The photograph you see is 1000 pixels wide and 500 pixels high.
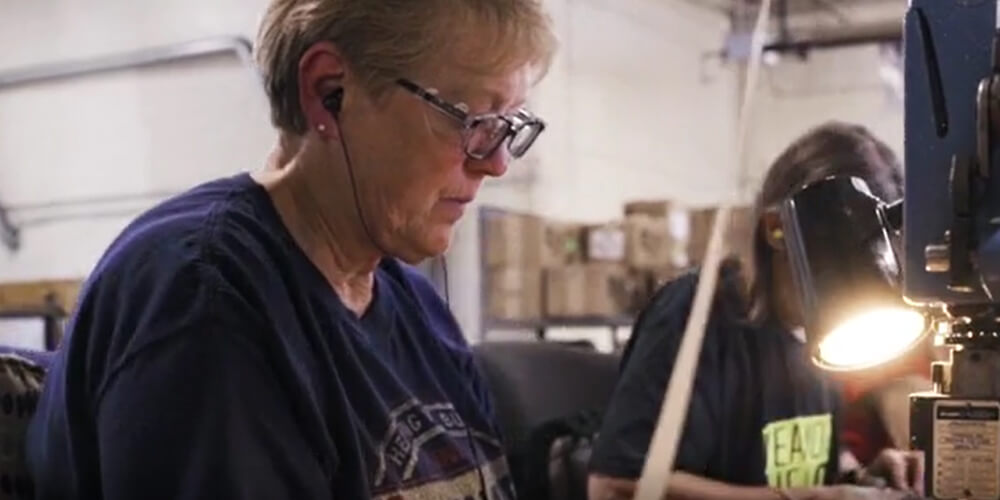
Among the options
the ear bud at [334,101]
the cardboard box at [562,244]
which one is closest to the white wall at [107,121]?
the cardboard box at [562,244]

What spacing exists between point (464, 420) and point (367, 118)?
36 cm

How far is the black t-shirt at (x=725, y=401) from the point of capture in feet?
6.01

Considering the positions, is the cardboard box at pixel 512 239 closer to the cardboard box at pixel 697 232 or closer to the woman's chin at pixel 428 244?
the cardboard box at pixel 697 232

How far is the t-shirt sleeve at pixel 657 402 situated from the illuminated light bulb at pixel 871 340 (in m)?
0.85

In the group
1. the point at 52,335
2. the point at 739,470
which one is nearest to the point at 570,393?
the point at 739,470

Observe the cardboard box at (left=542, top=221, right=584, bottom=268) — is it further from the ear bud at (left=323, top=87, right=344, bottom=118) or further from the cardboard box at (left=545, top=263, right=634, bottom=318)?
the ear bud at (left=323, top=87, right=344, bottom=118)

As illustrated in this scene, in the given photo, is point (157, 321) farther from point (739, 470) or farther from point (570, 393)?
point (570, 393)

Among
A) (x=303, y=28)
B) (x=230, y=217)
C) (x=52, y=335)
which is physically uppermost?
(x=303, y=28)

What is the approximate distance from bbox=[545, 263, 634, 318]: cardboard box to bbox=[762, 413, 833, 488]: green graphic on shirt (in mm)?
3137

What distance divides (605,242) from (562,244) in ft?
0.58

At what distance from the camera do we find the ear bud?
114cm

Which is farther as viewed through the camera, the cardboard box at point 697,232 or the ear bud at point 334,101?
the cardboard box at point 697,232

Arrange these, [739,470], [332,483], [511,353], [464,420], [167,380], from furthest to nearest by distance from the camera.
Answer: [511,353] < [739,470] < [464,420] < [332,483] < [167,380]

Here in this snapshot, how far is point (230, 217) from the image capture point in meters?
1.07
